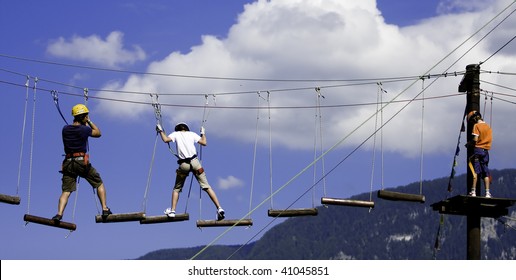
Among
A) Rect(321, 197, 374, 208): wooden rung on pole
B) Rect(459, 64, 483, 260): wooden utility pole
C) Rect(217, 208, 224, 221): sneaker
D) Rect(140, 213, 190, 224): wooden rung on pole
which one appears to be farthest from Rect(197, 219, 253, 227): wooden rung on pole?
Rect(459, 64, 483, 260): wooden utility pole

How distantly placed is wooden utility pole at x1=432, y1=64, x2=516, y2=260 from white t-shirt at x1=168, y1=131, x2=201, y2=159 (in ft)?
22.3

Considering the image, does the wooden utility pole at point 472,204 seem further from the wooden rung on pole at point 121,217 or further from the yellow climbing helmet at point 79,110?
the yellow climbing helmet at point 79,110

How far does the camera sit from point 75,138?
904 inches

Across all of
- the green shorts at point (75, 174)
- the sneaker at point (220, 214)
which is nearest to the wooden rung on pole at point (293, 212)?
the sneaker at point (220, 214)

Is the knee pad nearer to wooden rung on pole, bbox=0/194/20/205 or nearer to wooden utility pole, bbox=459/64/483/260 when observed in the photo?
wooden rung on pole, bbox=0/194/20/205

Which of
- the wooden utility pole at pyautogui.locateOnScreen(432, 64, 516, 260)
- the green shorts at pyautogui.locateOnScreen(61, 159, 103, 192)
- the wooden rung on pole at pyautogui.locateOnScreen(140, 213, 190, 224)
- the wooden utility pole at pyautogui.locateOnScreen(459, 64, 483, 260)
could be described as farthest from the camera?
the wooden utility pole at pyautogui.locateOnScreen(459, 64, 483, 260)

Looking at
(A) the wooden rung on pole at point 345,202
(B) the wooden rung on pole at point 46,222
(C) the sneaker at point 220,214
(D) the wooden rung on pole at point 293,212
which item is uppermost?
(A) the wooden rung on pole at point 345,202

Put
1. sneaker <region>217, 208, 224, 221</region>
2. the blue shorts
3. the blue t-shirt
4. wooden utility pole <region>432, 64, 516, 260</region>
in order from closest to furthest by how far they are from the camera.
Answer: the blue t-shirt → sneaker <region>217, 208, 224, 221</region> → wooden utility pole <region>432, 64, 516, 260</region> → the blue shorts

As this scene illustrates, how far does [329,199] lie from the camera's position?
971 inches

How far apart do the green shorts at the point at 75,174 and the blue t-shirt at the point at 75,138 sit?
1.00ft

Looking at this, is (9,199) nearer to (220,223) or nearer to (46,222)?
(46,222)

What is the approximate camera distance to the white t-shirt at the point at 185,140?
78.8ft

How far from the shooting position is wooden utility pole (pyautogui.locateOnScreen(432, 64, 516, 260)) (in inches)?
991

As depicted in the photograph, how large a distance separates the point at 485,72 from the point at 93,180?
36.9 feet
